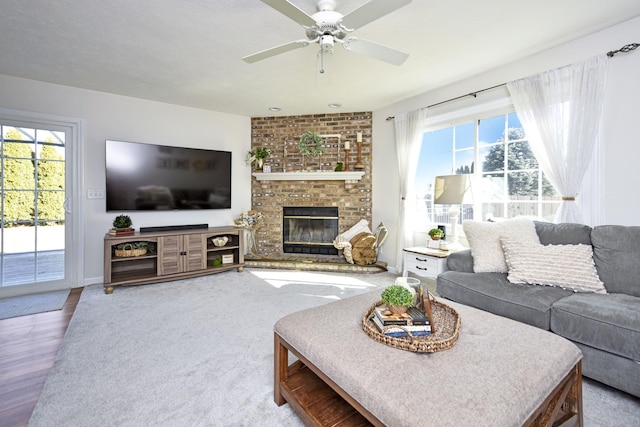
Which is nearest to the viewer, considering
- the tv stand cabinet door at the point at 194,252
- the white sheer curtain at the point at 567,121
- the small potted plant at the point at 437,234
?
the white sheer curtain at the point at 567,121

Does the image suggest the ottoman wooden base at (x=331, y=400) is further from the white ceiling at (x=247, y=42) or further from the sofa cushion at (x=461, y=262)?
the white ceiling at (x=247, y=42)

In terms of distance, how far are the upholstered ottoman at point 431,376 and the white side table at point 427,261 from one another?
1256 millimetres

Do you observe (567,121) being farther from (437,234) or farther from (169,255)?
(169,255)

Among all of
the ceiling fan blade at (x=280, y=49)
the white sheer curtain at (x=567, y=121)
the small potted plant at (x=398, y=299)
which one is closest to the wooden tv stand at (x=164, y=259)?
the ceiling fan blade at (x=280, y=49)

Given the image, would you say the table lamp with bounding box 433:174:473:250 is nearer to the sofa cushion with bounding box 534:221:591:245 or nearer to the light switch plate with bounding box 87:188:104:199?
the sofa cushion with bounding box 534:221:591:245

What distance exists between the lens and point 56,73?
3.14m

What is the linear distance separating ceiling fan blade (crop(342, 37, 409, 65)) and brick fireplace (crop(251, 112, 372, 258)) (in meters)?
2.40

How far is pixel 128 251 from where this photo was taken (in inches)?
136

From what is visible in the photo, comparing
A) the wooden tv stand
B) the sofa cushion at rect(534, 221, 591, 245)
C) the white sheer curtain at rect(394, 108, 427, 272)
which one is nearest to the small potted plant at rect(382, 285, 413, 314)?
the sofa cushion at rect(534, 221, 591, 245)

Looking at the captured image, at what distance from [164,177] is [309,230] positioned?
2.24m

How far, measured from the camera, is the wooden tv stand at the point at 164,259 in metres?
3.39

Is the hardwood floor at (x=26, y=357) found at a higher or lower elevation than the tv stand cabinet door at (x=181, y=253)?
lower

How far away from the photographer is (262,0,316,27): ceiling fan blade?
1578 millimetres

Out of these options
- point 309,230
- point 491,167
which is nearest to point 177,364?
point 309,230
